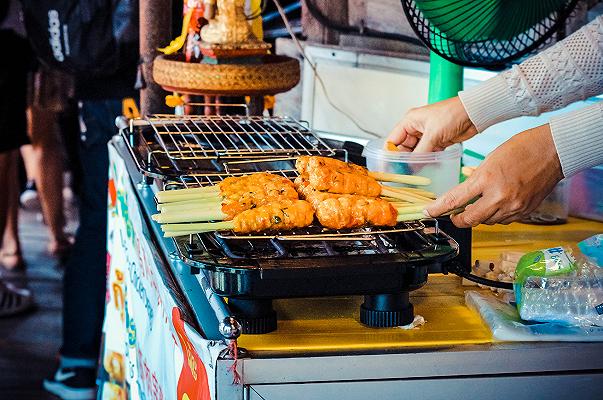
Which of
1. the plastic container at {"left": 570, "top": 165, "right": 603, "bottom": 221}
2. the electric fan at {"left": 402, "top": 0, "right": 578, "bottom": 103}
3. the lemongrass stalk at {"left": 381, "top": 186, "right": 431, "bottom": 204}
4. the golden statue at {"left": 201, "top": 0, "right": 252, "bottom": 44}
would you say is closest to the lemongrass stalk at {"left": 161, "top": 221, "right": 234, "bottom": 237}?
the lemongrass stalk at {"left": 381, "top": 186, "right": 431, "bottom": 204}

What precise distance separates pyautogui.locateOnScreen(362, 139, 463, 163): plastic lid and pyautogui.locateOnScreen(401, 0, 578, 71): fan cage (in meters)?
0.29

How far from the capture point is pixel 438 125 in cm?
216

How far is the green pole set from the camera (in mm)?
2607

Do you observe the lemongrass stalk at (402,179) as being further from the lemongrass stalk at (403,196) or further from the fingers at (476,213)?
the fingers at (476,213)

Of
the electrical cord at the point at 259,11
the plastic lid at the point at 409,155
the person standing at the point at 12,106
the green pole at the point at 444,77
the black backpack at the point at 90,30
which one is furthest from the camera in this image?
the person standing at the point at 12,106

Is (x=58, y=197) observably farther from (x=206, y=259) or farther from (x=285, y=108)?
(x=206, y=259)

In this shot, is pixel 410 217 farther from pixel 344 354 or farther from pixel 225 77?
pixel 225 77

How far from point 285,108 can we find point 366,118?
67 centimetres

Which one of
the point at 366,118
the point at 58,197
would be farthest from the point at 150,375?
the point at 58,197

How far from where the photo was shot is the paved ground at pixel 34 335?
4012 millimetres

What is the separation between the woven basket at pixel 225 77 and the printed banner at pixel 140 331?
29 cm

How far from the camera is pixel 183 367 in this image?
5.45 feet

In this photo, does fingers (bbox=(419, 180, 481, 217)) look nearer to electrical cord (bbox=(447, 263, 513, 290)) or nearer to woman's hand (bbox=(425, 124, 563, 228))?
woman's hand (bbox=(425, 124, 563, 228))

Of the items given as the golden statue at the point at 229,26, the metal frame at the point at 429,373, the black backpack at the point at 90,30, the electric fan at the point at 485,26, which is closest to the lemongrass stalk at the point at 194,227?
the metal frame at the point at 429,373
